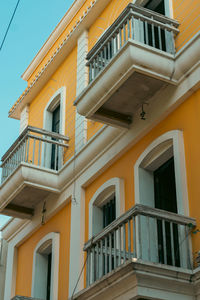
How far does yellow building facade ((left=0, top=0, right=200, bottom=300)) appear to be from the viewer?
10.2 meters

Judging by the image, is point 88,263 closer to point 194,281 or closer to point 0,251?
point 194,281

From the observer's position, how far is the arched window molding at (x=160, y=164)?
35.4ft

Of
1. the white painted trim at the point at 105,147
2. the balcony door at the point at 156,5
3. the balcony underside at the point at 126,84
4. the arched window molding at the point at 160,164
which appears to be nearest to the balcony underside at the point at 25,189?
the white painted trim at the point at 105,147

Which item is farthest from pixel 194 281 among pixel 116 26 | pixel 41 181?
pixel 41 181

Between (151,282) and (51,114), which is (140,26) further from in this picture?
(51,114)

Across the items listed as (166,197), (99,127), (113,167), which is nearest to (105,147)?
(113,167)

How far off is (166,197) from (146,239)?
122cm

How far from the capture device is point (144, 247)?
35.7 feet

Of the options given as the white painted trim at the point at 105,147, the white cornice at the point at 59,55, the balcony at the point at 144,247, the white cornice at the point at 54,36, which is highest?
the white cornice at the point at 54,36

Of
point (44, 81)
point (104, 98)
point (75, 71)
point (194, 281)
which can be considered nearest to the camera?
point (194, 281)

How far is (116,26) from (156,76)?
162 centimetres

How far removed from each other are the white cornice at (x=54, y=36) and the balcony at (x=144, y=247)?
27.7ft

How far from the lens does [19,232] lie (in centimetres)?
1733

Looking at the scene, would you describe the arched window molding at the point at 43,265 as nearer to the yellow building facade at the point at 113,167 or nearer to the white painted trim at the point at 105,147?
the yellow building facade at the point at 113,167
